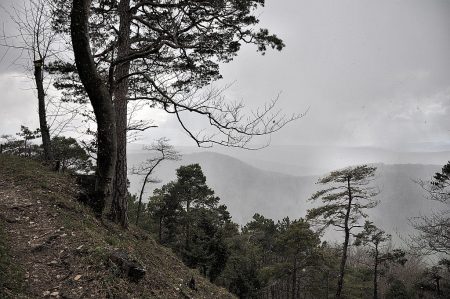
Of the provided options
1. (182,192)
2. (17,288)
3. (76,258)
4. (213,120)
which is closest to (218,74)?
(213,120)

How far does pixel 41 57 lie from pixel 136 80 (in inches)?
235

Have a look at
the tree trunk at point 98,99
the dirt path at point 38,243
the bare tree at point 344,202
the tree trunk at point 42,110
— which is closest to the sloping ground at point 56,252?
the dirt path at point 38,243

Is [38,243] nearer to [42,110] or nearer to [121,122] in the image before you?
[121,122]

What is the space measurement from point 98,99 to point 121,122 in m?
2.74

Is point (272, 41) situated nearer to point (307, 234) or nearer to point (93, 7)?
point (93, 7)

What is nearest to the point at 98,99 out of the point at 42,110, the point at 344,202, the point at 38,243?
the point at 38,243

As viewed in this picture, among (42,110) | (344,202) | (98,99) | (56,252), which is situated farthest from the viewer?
(344,202)

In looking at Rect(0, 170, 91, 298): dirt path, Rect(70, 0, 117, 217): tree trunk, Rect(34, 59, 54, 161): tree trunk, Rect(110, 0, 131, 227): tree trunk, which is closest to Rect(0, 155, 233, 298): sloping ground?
Rect(0, 170, 91, 298): dirt path

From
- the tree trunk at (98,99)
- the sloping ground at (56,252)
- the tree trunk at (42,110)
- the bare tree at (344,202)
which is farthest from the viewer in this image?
the bare tree at (344,202)

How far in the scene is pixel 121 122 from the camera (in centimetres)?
809

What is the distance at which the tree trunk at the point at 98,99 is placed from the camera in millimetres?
4941

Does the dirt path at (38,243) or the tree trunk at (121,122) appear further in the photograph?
the tree trunk at (121,122)

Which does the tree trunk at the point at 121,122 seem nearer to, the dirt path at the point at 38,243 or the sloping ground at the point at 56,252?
the sloping ground at the point at 56,252

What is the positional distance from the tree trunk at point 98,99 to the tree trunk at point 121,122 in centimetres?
166
